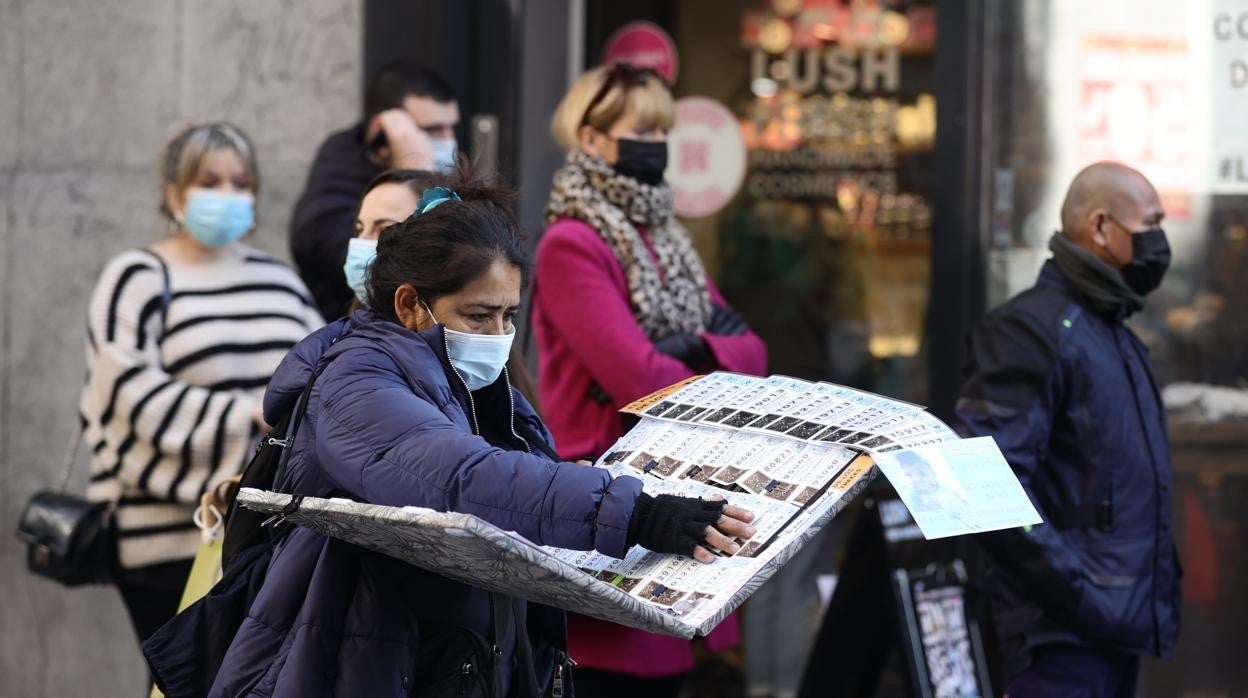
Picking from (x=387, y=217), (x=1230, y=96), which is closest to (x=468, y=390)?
(x=387, y=217)

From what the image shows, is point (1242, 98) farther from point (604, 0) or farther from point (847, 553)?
point (604, 0)

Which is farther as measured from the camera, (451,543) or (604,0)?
(604,0)

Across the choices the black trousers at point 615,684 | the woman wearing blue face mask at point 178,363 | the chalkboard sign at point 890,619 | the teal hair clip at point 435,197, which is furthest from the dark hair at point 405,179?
the chalkboard sign at point 890,619

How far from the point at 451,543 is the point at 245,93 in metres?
4.36

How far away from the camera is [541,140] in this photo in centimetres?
619

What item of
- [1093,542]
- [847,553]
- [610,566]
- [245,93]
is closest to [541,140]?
[245,93]

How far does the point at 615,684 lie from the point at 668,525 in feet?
6.31

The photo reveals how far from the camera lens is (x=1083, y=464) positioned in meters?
4.03

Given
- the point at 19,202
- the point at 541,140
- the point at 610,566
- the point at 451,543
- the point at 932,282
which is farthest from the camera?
the point at 19,202

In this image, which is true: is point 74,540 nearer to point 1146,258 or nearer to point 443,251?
point 443,251

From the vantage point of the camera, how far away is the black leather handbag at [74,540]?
475cm

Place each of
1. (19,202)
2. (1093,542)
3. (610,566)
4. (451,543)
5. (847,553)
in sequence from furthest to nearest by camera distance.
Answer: (19,202), (847,553), (1093,542), (610,566), (451,543)

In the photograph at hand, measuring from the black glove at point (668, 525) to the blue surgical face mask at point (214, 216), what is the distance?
100 inches

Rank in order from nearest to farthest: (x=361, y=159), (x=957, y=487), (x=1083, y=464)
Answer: (x=957, y=487) < (x=1083, y=464) < (x=361, y=159)
